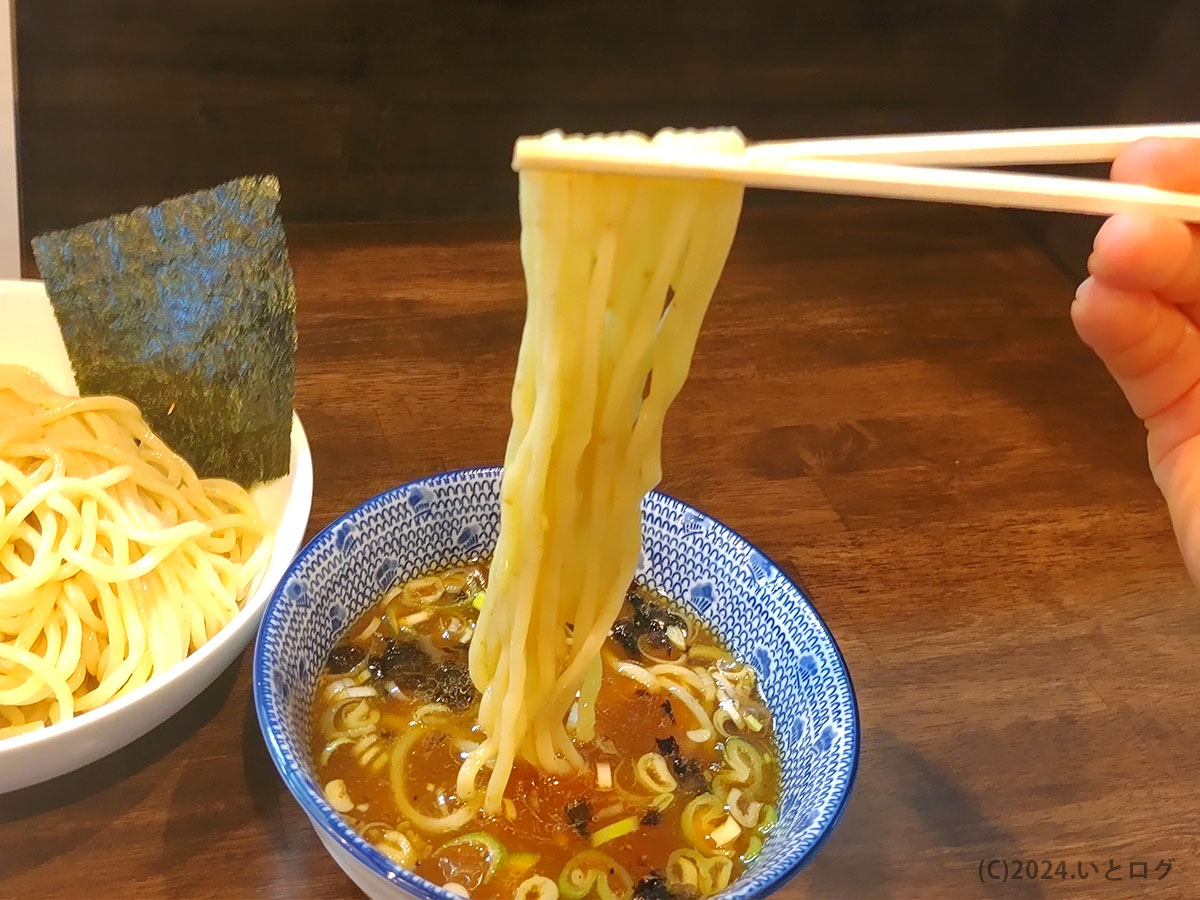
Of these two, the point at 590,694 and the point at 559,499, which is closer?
the point at 559,499

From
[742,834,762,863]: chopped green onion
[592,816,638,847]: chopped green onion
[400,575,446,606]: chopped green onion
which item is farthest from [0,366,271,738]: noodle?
[742,834,762,863]: chopped green onion

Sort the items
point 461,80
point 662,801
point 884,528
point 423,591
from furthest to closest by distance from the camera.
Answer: point 461,80 < point 884,528 < point 423,591 < point 662,801

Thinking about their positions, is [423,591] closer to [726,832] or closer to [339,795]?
[339,795]

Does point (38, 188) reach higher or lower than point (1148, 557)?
higher

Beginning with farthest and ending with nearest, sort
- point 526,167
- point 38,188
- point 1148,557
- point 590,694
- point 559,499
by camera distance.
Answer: point 38,188 < point 1148,557 < point 590,694 < point 559,499 < point 526,167

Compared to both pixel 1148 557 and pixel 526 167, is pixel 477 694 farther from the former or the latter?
pixel 1148 557

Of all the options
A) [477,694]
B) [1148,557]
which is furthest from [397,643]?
[1148,557]

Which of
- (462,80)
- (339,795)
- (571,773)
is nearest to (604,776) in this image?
(571,773)
